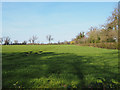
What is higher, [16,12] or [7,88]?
[16,12]

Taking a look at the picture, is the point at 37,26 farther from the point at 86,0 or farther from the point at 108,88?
the point at 108,88

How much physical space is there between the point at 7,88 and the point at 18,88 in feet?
0.73

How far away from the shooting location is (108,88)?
1.67 m

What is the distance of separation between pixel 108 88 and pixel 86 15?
420 centimetres

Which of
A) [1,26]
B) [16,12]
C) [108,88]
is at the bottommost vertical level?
[108,88]

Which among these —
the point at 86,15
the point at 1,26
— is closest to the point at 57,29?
the point at 86,15

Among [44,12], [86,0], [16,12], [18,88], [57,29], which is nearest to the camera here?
[18,88]

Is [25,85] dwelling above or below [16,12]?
below

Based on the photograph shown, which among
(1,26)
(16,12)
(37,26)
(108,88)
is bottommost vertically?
(108,88)

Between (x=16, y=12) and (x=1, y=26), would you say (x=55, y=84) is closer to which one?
(x=1, y=26)

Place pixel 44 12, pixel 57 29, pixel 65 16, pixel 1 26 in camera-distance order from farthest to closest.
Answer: pixel 57 29 → pixel 65 16 → pixel 44 12 → pixel 1 26

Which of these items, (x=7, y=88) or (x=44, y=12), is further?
(x=44, y=12)

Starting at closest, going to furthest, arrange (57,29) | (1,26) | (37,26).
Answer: (1,26), (37,26), (57,29)

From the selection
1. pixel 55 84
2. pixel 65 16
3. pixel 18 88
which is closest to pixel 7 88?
pixel 18 88
